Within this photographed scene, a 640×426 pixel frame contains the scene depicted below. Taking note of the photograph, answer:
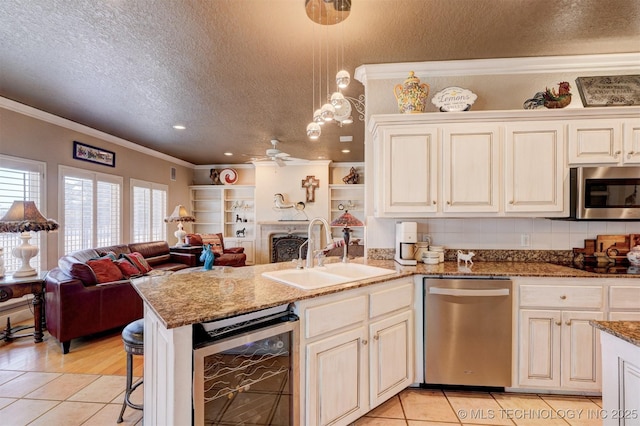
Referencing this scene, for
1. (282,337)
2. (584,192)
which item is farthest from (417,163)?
(282,337)

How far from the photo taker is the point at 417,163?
245 cm

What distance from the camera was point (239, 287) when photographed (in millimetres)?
1729

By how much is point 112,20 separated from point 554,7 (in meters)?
3.02

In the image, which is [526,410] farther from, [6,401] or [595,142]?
[6,401]

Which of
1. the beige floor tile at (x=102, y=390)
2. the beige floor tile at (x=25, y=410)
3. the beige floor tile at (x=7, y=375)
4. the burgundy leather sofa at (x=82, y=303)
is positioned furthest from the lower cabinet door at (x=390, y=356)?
the beige floor tile at (x=7, y=375)

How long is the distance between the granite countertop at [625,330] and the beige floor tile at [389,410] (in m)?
1.35

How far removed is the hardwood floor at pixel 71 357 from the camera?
8.60ft

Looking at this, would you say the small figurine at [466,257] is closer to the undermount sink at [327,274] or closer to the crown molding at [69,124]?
the undermount sink at [327,274]

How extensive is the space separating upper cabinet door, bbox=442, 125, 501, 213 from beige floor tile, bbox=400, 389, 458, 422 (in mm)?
1437

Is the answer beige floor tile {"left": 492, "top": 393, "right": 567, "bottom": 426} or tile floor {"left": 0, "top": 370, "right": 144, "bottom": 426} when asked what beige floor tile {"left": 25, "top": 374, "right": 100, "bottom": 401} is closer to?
tile floor {"left": 0, "top": 370, "right": 144, "bottom": 426}

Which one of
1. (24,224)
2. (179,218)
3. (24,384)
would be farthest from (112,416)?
(179,218)

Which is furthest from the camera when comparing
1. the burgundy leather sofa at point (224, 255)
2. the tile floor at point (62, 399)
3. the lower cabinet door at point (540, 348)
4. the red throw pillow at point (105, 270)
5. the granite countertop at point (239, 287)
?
the burgundy leather sofa at point (224, 255)

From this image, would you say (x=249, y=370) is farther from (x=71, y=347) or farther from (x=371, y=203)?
(x=71, y=347)

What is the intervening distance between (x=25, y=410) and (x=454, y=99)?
13.4 feet
